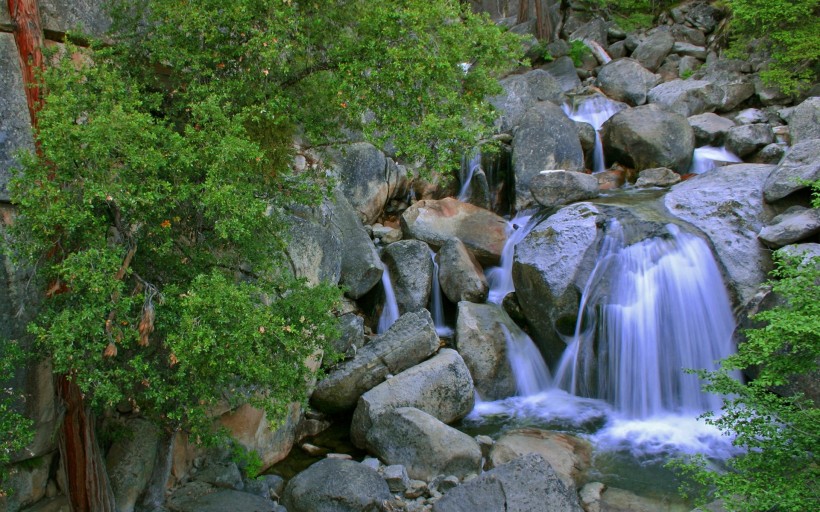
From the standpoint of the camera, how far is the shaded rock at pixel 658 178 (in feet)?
46.2

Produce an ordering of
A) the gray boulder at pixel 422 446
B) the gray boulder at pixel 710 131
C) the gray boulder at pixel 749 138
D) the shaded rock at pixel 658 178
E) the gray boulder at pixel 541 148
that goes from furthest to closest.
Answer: the gray boulder at pixel 710 131 → the gray boulder at pixel 749 138 → the gray boulder at pixel 541 148 → the shaded rock at pixel 658 178 → the gray boulder at pixel 422 446

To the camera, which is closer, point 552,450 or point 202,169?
point 202,169

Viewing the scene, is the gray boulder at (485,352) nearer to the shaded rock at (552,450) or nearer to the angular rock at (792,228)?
the shaded rock at (552,450)

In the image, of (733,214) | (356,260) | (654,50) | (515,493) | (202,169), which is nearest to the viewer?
(202,169)

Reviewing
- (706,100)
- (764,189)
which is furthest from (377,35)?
(706,100)

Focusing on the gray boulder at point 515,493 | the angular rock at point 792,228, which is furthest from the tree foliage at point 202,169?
the angular rock at point 792,228

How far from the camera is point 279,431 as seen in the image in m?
8.81

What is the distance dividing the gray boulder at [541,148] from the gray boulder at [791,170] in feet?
14.9

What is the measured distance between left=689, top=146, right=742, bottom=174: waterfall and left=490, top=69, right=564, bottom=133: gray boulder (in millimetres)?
4358

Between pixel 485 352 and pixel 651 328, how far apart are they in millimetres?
2586

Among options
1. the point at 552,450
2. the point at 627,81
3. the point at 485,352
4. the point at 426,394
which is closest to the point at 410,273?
the point at 485,352

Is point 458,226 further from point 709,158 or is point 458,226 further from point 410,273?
point 709,158

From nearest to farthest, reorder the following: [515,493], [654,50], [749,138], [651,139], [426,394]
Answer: [515,493] → [426,394] → [651,139] → [749,138] → [654,50]

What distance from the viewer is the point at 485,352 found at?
10797mm
